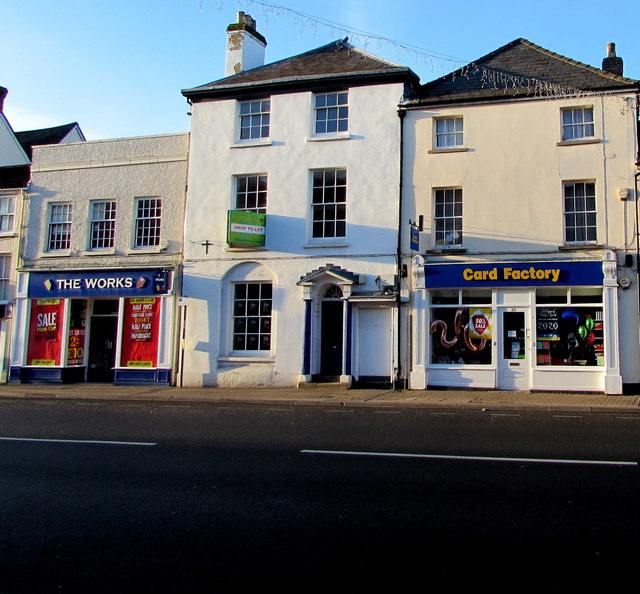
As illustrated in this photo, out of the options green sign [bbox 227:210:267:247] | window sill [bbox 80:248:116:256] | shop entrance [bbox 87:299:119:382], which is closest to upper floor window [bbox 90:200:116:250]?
window sill [bbox 80:248:116:256]

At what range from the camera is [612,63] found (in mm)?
19172

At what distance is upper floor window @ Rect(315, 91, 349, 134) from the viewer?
19.9 meters

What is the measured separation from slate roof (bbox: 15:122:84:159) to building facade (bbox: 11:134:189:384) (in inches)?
226

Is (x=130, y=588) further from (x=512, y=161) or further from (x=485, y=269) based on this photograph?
(x=512, y=161)

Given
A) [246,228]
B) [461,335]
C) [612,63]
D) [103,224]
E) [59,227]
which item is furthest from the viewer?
[59,227]

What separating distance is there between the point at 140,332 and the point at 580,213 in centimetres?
1332

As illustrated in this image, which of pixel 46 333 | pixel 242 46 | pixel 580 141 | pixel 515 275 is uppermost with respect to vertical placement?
pixel 242 46

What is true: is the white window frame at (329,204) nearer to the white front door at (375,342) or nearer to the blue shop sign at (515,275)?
the white front door at (375,342)

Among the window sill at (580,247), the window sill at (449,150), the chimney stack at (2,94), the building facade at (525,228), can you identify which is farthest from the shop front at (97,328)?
the window sill at (580,247)

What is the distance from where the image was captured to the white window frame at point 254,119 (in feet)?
67.7

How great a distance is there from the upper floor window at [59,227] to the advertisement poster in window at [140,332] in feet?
11.0

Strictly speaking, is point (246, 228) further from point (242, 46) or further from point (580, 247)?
point (580, 247)

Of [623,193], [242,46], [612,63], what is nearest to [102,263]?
[242,46]

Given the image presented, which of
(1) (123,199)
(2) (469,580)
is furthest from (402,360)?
(2) (469,580)
